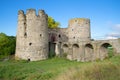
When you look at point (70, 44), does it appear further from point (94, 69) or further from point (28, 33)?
point (94, 69)

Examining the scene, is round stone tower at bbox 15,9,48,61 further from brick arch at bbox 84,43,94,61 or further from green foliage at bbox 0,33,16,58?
brick arch at bbox 84,43,94,61

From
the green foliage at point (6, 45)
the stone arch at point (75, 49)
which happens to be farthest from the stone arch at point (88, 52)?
the green foliage at point (6, 45)

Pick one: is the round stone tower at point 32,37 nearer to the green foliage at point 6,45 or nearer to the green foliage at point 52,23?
the green foliage at point 6,45

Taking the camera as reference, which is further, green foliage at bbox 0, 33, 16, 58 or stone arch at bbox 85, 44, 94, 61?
green foliage at bbox 0, 33, 16, 58

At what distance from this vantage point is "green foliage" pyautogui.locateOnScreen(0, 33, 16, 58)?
31.9 metres

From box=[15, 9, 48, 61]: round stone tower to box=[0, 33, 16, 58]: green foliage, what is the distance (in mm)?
2932

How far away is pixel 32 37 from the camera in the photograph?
2938 centimetres

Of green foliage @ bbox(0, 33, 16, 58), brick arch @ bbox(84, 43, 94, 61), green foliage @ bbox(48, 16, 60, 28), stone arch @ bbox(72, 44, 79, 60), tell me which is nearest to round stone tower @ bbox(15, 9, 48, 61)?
green foliage @ bbox(0, 33, 16, 58)

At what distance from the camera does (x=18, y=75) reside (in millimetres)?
16734

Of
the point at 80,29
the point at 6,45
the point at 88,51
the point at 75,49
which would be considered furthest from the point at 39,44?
the point at 80,29

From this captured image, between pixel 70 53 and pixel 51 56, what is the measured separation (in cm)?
315

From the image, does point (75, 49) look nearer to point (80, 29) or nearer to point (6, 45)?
point (80, 29)

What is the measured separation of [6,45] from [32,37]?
6000mm

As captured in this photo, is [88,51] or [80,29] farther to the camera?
[80,29]
